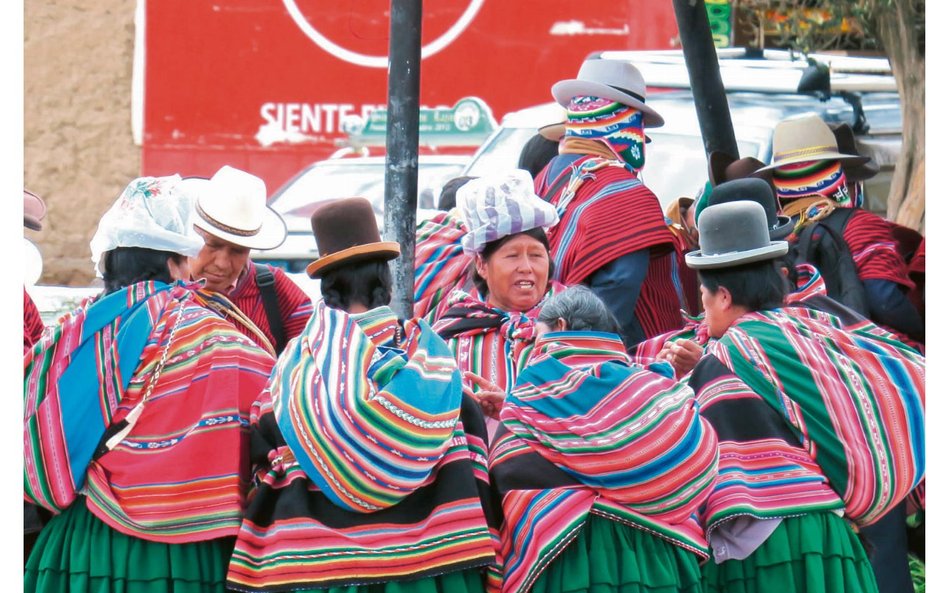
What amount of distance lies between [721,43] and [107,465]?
1087 cm

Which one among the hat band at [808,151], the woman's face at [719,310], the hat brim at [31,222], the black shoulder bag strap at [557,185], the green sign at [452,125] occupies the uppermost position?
the green sign at [452,125]

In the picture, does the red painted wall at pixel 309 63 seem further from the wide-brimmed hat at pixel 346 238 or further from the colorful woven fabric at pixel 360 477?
the colorful woven fabric at pixel 360 477

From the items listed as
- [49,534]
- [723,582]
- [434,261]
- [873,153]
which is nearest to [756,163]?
[434,261]

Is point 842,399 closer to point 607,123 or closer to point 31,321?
point 607,123

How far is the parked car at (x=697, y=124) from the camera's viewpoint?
835 centimetres

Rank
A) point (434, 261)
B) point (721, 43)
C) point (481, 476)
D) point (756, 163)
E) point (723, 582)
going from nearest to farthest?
point (481, 476)
point (723, 582)
point (434, 261)
point (756, 163)
point (721, 43)

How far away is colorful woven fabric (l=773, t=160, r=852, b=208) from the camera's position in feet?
16.1

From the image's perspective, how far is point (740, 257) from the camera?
11.6 feet

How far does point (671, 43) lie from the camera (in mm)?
13430

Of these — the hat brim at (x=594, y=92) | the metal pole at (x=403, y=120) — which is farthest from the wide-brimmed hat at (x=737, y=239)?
the hat brim at (x=594, y=92)

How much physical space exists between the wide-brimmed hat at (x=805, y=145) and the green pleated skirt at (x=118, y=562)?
2654 mm

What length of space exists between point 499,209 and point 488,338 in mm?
405

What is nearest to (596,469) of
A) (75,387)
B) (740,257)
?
(740,257)
